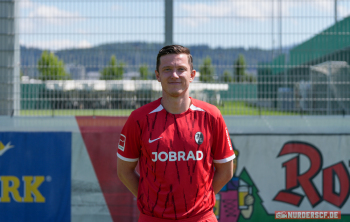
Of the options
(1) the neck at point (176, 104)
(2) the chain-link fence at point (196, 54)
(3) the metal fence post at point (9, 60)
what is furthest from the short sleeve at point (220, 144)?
(3) the metal fence post at point (9, 60)

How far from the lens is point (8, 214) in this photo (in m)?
4.95

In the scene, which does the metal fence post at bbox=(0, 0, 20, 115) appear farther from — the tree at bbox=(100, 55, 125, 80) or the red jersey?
the red jersey

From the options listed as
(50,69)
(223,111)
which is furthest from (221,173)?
(50,69)

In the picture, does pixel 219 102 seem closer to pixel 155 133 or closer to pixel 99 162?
pixel 99 162

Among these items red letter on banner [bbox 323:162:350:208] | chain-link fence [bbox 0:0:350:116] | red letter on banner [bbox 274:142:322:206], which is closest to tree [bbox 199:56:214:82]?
chain-link fence [bbox 0:0:350:116]

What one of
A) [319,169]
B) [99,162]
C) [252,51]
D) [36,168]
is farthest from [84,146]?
[319,169]

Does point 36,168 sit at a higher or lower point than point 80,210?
higher

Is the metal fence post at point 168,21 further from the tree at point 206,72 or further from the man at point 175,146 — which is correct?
the man at point 175,146

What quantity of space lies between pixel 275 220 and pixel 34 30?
410 centimetres

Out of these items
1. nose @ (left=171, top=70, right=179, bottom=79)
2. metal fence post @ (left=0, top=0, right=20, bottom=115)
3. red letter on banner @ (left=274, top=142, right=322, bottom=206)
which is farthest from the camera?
metal fence post @ (left=0, top=0, right=20, bottom=115)

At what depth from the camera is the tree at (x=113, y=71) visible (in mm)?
4977

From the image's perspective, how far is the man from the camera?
2.47m

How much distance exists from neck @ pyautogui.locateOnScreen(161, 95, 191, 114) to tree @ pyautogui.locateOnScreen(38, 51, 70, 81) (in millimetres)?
2838

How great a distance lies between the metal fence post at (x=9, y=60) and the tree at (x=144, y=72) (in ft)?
5.60
